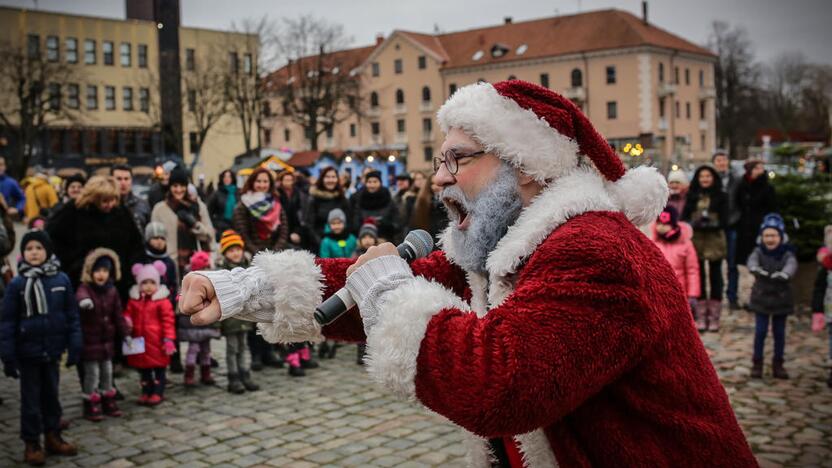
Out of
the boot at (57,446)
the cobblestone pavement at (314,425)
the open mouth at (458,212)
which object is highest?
the open mouth at (458,212)

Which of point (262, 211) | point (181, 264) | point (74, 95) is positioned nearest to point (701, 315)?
point (262, 211)

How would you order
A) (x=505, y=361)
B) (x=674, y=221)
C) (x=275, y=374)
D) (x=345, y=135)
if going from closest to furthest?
(x=505, y=361), (x=275, y=374), (x=674, y=221), (x=345, y=135)

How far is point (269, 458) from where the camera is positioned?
5676 millimetres

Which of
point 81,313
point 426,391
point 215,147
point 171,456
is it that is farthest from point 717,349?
point 215,147

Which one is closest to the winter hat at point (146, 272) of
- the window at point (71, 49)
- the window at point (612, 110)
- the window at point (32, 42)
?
the window at point (32, 42)

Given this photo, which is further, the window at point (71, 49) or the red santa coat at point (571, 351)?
the window at point (71, 49)

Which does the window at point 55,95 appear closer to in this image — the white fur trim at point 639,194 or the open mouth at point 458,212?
the open mouth at point 458,212

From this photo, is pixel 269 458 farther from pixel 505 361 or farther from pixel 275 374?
pixel 505 361

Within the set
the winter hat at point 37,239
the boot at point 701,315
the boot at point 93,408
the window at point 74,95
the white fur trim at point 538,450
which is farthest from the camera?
the window at point 74,95

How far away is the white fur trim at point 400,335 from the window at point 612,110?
6499cm

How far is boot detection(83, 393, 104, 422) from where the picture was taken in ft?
22.1

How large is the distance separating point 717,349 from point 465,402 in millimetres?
7921

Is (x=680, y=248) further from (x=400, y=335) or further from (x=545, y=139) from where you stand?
(x=400, y=335)

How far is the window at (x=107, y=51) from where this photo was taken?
59875mm
